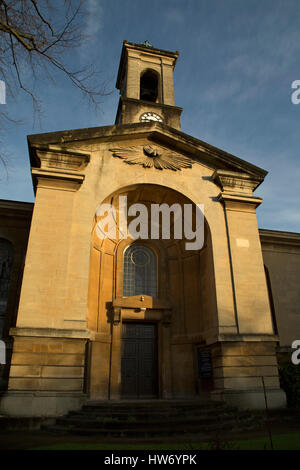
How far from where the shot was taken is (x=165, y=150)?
15.0 m

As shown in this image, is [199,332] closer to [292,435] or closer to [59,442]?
[292,435]

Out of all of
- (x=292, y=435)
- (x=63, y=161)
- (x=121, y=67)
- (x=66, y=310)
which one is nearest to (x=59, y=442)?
(x=66, y=310)

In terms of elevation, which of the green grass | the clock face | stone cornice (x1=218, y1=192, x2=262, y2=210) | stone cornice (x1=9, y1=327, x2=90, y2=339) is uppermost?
the clock face

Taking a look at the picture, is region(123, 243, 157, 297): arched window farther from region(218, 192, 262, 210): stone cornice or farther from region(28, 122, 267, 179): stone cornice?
region(28, 122, 267, 179): stone cornice

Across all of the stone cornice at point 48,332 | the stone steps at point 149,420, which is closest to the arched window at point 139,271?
the stone cornice at point 48,332

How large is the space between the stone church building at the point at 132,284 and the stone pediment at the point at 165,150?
5 cm

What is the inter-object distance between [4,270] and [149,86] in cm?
1496

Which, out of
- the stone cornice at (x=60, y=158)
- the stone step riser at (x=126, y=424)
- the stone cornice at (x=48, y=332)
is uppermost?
the stone cornice at (x=60, y=158)

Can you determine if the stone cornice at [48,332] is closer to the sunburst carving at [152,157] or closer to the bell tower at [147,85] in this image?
the sunburst carving at [152,157]

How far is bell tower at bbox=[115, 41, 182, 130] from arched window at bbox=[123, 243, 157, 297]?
303 inches

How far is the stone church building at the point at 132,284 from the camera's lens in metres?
10.2

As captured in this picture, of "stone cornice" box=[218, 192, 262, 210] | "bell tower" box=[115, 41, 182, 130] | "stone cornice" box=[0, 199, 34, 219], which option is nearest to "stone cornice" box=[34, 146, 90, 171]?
"stone cornice" box=[0, 199, 34, 219]

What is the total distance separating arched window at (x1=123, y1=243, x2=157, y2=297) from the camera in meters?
14.8
